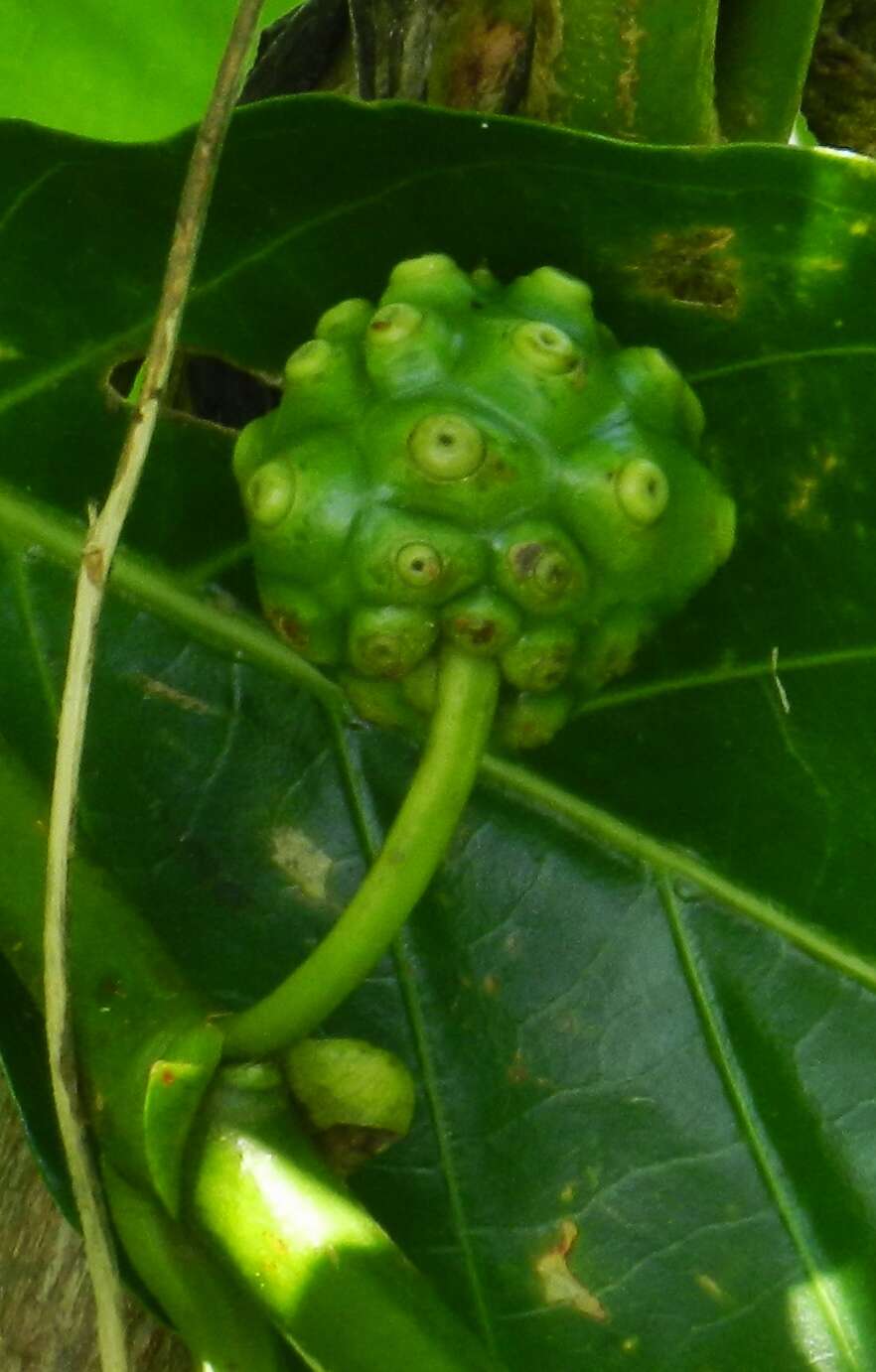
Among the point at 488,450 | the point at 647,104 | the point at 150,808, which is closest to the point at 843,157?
the point at 647,104

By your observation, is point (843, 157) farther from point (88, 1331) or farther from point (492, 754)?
point (88, 1331)

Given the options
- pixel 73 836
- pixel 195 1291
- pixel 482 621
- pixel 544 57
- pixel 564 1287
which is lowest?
pixel 564 1287

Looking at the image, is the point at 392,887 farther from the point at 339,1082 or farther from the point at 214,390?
the point at 214,390

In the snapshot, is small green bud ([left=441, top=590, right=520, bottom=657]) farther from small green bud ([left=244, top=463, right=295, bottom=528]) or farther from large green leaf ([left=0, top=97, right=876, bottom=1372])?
large green leaf ([left=0, top=97, right=876, bottom=1372])

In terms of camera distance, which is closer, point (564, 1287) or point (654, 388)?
point (654, 388)

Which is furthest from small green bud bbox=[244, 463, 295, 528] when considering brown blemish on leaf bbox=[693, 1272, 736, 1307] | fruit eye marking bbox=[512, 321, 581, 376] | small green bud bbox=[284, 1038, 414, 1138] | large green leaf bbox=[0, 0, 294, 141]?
large green leaf bbox=[0, 0, 294, 141]

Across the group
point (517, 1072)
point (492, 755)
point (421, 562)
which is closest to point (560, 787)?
point (492, 755)
